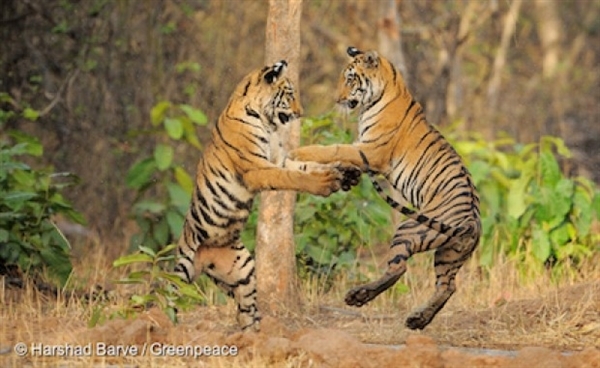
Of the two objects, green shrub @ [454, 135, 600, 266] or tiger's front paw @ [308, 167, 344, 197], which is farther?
green shrub @ [454, 135, 600, 266]

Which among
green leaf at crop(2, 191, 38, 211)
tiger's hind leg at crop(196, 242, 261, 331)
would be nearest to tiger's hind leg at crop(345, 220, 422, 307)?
tiger's hind leg at crop(196, 242, 261, 331)

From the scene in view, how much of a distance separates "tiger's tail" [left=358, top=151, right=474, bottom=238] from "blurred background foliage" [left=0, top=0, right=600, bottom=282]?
5.97ft

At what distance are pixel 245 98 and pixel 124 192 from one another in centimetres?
546

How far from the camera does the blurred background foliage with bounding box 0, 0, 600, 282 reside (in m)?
9.68

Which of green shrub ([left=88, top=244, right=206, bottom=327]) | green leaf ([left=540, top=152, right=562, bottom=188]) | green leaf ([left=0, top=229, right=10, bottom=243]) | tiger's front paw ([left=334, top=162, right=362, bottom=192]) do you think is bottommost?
green shrub ([left=88, top=244, right=206, bottom=327])

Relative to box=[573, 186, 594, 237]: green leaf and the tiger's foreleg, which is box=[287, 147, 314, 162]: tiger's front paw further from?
box=[573, 186, 594, 237]: green leaf

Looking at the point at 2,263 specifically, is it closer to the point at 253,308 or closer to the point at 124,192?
the point at 253,308

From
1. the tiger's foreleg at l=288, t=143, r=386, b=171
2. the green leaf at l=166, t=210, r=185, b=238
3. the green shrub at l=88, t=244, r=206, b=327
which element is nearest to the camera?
the green shrub at l=88, t=244, r=206, b=327

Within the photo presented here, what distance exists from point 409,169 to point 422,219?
34.9 inches

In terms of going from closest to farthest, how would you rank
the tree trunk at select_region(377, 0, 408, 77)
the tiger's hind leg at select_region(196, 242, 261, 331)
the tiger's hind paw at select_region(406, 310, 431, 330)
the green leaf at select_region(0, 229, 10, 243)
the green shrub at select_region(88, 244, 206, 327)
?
1. the green shrub at select_region(88, 244, 206, 327)
2. the tiger's hind paw at select_region(406, 310, 431, 330)
3. the tiger's hind leg at select_region(196, 242, 261, 331)
4. the green leaf at select_region(0, 229, 10, 243)
5. the tree trunk at select_region(377, 0, 408, 77)

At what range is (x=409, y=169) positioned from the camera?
7.80 metres

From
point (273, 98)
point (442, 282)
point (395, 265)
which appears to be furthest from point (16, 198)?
point (442, 282)

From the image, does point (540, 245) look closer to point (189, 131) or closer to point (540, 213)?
point (540, 213)

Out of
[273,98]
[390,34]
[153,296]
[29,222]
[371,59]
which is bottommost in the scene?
[153,296]
